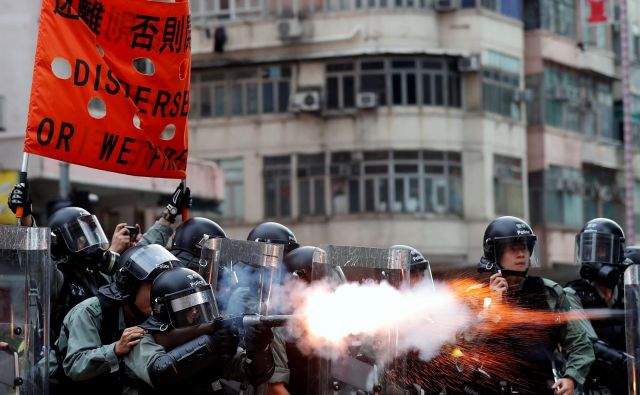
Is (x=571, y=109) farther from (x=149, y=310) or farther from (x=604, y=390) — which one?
(x=149, y=310)

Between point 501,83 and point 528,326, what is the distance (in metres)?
26.5

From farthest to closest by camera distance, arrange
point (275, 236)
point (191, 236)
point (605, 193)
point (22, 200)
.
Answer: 1. point (605, 193)
2. point (275, 236)
3. point (191, 236)
4. point (22, 200)

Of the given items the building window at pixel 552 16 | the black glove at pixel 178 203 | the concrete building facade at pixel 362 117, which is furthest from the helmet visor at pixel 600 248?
the building window at pixel 552 16

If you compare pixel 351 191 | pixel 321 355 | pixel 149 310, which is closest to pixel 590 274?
pixel 321 355

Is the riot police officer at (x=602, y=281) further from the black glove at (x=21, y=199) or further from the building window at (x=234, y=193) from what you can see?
the building window at (x=234, y=193)

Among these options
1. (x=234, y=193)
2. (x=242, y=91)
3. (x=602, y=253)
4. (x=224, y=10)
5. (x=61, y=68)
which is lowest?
(x=602, y=253)

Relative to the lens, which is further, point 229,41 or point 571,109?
point 571,109

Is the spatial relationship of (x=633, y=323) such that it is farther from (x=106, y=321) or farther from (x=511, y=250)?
(x=106, y=321)

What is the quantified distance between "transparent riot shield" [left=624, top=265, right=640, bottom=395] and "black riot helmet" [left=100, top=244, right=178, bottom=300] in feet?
9.59

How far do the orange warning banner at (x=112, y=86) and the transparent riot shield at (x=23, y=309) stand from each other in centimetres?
178

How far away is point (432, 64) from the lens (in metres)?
34.5

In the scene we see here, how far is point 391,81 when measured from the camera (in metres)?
34.3

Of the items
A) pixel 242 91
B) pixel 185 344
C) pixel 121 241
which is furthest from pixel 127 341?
pixel 242 91

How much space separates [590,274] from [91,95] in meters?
4.17
